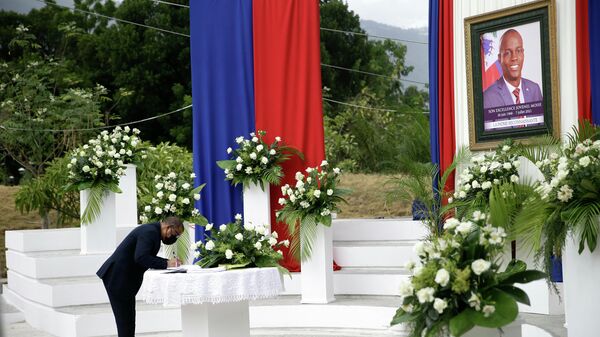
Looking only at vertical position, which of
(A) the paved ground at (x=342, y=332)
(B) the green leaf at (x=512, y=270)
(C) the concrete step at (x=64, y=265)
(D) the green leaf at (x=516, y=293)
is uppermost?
(B) the green leaf at (x=512, y=270)

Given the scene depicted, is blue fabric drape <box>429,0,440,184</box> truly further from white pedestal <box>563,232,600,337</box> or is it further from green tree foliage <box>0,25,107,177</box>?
green tree foliage <box>0,25,107,177</box>

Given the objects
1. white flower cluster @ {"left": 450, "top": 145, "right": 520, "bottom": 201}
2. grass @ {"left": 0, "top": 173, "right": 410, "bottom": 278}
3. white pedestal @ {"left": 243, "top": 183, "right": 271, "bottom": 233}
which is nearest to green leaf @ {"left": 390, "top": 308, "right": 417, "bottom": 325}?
white flower cluster @ {"left": 450, "top": 145, "right": 520, "bottom": 201}

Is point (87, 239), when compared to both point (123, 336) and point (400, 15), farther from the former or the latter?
→ point (400, 15)

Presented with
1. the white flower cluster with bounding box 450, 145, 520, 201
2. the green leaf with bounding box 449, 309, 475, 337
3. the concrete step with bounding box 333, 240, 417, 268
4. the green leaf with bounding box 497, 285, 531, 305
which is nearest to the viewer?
the green leaf with bounding box 449, 309, 475, 337

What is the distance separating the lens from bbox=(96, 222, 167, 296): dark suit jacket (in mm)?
6211

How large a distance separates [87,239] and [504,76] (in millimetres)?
4906

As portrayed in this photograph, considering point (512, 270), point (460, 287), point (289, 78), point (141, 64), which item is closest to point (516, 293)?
point (460, 287)

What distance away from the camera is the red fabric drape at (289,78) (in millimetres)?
9648

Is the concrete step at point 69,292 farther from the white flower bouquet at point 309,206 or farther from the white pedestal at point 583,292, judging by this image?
the white pedestal at point 583,292

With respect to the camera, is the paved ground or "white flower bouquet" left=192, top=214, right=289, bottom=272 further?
the paved ground

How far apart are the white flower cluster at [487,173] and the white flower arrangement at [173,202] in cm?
276

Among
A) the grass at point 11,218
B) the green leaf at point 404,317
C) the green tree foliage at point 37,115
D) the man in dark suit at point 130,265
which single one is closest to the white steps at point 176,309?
the man in dark suit at point 130,265

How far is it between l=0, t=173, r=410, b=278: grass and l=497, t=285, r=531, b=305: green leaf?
41.1 ft

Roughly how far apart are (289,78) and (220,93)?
83cm
